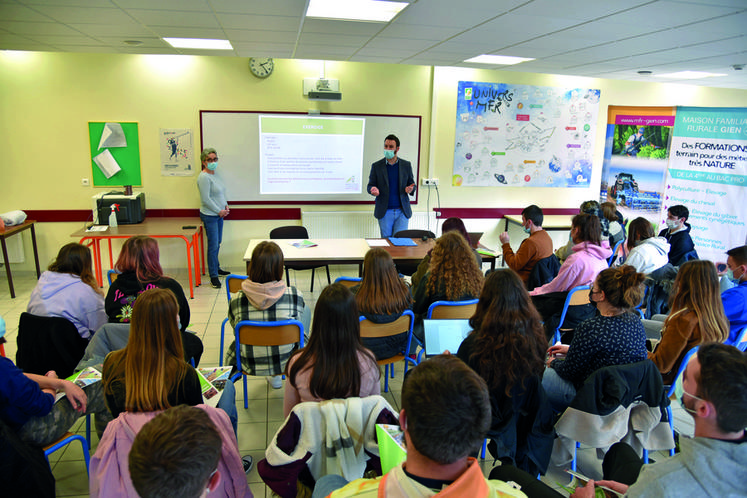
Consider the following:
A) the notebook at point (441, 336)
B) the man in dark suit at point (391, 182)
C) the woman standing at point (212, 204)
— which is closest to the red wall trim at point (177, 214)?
the woman standing at point (212, 204)

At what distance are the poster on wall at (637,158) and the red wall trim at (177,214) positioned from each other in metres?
4.77

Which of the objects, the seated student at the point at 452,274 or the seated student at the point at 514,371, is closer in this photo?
the seated student at the point at 514,371

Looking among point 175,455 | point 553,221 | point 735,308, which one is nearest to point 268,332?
point 175,455

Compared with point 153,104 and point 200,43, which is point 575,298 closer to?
point 200,43

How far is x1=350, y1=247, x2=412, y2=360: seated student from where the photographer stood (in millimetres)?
2803

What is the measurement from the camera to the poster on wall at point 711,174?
560 centimetres

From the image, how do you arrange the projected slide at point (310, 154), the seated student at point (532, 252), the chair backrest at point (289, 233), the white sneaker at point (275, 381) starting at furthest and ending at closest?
the projected slide at point (310, 154) → the chair backrest at point (289, 233) → the seated student at point (532, 252) → the white sneaker at point (275, 381)

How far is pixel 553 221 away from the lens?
6.81 m

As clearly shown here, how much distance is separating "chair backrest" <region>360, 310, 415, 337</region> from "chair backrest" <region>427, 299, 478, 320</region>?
0.68 ft

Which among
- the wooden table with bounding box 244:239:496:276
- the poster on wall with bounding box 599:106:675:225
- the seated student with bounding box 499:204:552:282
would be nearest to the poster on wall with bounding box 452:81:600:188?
the poster on wall with bounding box 599:106:675:225

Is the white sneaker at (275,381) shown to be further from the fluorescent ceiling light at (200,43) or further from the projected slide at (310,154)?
the projected slide at (310,154)

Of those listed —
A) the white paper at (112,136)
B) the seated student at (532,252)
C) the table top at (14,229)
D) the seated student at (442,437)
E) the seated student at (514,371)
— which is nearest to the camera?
the seated student at (442,437)

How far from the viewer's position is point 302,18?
3541mm

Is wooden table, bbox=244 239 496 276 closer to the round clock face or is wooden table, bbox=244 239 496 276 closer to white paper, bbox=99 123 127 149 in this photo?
the round clock face
